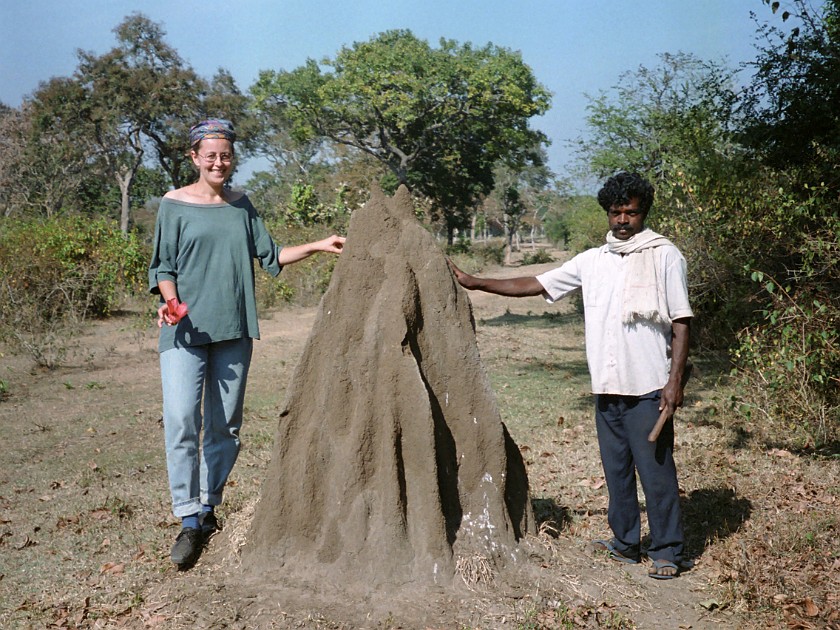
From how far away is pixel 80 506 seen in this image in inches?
234

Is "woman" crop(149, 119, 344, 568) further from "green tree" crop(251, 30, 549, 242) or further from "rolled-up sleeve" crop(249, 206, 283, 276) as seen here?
"green tree" crop(251, 30, 549, 242)

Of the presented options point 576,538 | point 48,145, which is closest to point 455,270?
point 576,538

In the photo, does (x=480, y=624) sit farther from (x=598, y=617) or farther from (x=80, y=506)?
(x=80, y=506)

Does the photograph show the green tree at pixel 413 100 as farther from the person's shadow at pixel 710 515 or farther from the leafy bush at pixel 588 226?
the person's shadow at pixel 710 515

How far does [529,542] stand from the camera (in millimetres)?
4395

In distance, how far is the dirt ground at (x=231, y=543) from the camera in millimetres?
3924

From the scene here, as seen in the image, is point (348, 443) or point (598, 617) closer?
point (598, 617)

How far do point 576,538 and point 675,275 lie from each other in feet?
5.52

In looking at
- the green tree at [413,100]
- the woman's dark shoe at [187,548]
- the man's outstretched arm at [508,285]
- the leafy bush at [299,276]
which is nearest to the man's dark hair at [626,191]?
the man's outstretched arm at [508,285]

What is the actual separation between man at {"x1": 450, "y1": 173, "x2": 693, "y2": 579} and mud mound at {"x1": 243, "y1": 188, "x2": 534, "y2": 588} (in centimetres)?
43

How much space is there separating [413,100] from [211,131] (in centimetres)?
1963

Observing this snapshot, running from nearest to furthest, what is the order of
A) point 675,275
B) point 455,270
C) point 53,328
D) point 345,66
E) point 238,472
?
point 675,275 → point 455,270 → point 238,472 → point 53,328 → point 345,66

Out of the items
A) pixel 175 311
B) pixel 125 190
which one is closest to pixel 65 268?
pixel 175 311

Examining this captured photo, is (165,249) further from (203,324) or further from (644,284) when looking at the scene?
(644,284)
